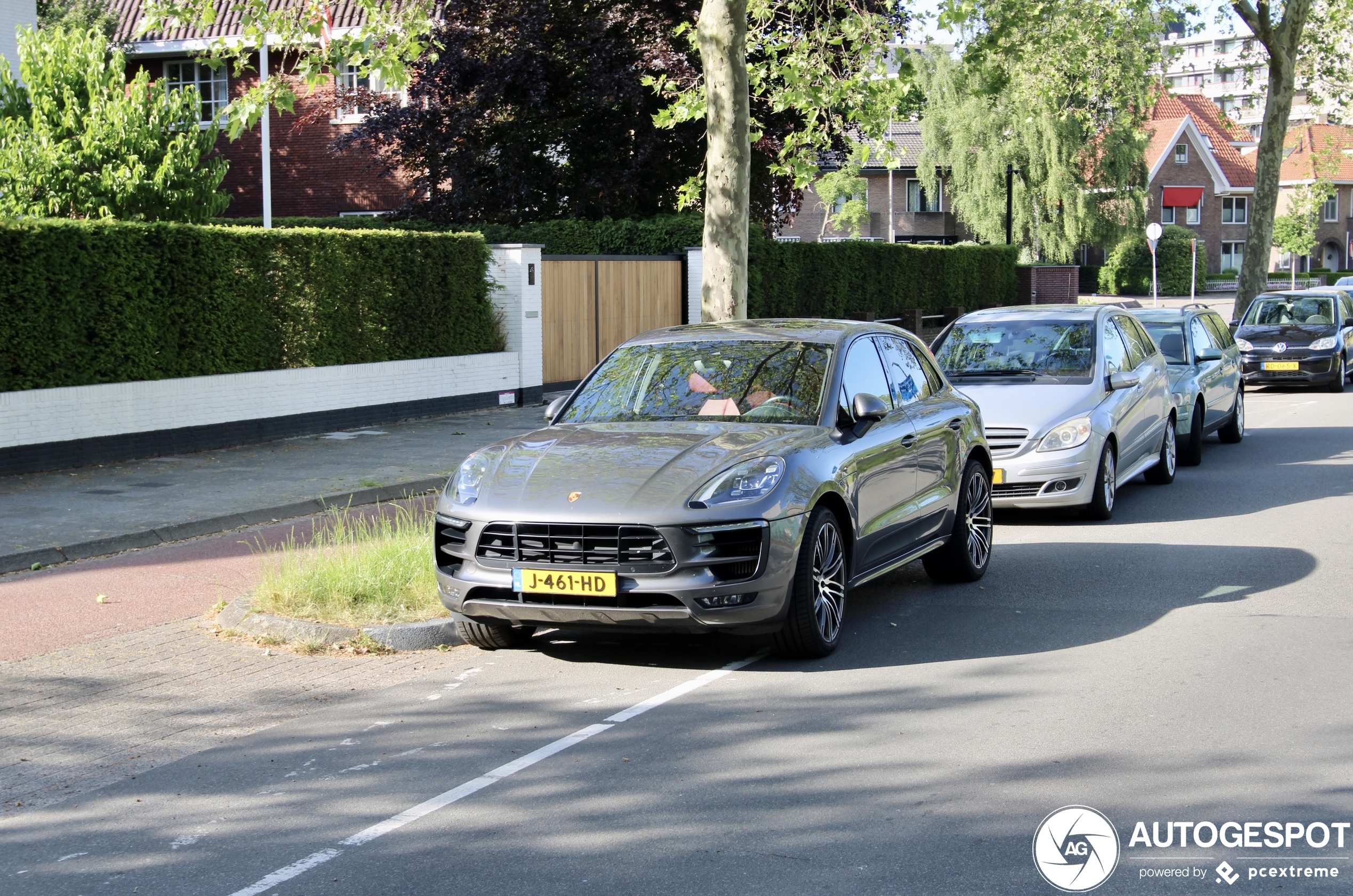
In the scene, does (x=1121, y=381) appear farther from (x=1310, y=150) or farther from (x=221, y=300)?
(x=1310, y=150)

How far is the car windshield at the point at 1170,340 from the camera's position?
Answer: 15766 millimetres

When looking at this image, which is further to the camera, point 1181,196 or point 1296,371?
point 1181,196

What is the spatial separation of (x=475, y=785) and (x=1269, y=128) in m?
34.2

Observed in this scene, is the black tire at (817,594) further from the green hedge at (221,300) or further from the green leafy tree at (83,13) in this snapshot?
the green leafy tree at (83,13)

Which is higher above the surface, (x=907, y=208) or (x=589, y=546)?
(x=907, y=208)

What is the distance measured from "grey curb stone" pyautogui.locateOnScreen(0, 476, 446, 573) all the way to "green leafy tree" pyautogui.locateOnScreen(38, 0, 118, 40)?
79.7ft

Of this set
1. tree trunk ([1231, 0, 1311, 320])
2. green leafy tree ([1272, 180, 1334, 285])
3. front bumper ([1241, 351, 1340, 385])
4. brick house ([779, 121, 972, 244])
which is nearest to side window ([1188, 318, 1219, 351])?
front bumper ([1241, 351, 1340, 385])

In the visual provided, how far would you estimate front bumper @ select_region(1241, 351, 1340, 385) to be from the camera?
80.7 ft

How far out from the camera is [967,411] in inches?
367

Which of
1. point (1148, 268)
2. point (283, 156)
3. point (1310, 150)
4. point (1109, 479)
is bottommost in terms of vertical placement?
point (1109, 479)

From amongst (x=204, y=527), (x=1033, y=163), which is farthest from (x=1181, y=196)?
(x=204, y=527)

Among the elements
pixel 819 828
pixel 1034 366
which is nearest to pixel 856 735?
pixel 819 828

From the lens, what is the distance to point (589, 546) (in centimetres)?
654

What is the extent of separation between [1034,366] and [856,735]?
7084 mm
